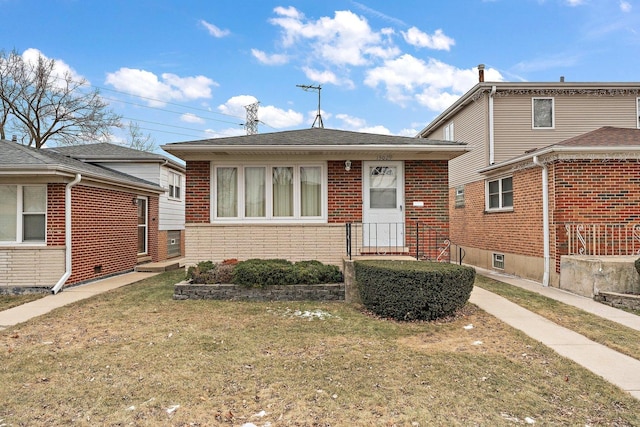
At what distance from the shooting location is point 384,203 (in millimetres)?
9031

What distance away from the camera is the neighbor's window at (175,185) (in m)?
15.0

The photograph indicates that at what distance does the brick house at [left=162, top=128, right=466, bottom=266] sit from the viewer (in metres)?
8.77

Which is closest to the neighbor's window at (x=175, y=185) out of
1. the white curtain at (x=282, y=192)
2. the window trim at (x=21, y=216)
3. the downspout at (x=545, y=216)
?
the window trim at (x=21, y=216)

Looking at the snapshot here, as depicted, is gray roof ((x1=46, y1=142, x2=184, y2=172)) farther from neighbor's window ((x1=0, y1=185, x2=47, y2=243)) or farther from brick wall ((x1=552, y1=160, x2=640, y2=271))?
brick wall ((x1=552, y1=160, x2=640, y2=271))

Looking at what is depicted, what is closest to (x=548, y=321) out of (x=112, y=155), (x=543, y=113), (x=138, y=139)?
(x=543, y=113)

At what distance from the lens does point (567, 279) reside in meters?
8.51

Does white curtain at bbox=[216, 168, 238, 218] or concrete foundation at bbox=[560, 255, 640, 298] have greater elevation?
white curtain at bbox=[216, 168, 238, 218]

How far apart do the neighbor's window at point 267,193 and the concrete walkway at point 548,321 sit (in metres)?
3.58

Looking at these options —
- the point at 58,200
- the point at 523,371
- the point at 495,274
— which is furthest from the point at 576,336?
the point at 58,200

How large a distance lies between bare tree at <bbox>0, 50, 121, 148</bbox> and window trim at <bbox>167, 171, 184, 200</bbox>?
1414cm

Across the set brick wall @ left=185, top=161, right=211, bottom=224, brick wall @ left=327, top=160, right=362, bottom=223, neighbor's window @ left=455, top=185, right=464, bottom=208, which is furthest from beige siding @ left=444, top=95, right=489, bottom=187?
brick wall @ left=185, top=161, right=211, bottom=224

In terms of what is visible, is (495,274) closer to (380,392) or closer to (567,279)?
(567,279)

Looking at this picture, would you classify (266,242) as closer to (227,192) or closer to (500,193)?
(227,192)

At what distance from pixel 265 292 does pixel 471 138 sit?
10.4 meters
